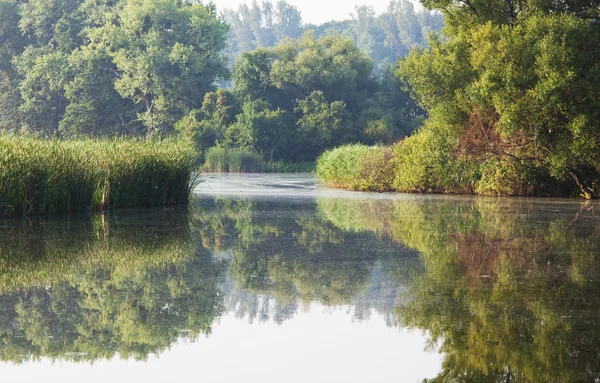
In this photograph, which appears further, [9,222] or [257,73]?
[257,73]

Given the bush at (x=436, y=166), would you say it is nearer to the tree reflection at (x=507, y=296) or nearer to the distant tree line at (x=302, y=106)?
the tree reflection at (x=507, y=296)

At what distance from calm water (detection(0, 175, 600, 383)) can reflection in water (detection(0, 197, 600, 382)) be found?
Result: 22mm

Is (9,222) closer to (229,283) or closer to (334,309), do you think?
(229,283)

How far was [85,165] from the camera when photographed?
17422mm

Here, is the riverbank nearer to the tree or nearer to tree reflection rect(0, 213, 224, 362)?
tree reflection rect(0, 213, 224, 362)

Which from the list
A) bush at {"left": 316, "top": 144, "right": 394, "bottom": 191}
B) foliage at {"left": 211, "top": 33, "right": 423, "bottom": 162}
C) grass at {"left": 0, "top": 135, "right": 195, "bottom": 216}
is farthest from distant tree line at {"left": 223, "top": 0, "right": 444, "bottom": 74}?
grass at {"left": 0, "top": 135, "right": 195, "bottom": 216}

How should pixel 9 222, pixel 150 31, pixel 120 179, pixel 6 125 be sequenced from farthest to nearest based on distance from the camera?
pixel 6 125, pixel 150 31, pixel 120 179, pixel 9 222

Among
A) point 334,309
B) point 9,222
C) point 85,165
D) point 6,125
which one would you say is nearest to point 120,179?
point 85,165

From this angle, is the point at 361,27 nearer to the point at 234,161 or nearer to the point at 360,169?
the point at 234,161

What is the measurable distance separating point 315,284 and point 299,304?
1.07 m

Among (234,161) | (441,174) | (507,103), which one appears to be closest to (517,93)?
(507,103)

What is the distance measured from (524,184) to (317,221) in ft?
38.2

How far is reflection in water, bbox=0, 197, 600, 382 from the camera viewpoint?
222 inches

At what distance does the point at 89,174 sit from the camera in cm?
1766
